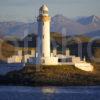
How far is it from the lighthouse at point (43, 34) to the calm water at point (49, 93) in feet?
23.1

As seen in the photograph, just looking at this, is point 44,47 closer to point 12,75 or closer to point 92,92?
point 12,75

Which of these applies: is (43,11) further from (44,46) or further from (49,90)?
(49,90)

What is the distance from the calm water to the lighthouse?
7035 millimetres

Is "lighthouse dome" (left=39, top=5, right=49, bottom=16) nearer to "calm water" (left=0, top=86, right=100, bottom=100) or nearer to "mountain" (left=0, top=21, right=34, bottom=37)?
"calm water" (left=0, top=86, right=100, bottom=100)

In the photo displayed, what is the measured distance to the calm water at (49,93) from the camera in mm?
47688

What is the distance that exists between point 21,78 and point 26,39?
31450mm

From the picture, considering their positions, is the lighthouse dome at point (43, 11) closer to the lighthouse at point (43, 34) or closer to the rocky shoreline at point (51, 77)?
the lighthouse at point (43, 34)

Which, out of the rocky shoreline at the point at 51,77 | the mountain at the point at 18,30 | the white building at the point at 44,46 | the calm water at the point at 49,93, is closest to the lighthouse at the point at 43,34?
the white building at the point at 44,46

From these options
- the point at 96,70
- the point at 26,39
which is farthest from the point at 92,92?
the point at 26,39

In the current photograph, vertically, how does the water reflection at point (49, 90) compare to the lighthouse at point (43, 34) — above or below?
below

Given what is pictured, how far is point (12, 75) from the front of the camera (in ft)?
189

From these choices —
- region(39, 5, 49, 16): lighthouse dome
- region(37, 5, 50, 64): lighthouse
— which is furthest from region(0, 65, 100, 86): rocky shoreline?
region(39, 5, 49, 16): lighthouse dome

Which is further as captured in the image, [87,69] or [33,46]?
[33,46]

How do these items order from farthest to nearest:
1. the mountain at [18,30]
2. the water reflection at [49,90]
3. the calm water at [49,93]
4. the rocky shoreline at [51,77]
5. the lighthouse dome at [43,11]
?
the mountain at [18,30] < the lighthouse dome at [43,11] < the rocky shoreline at [51,77] < the water reflection at [49,90] < the calm water at [49,93]
